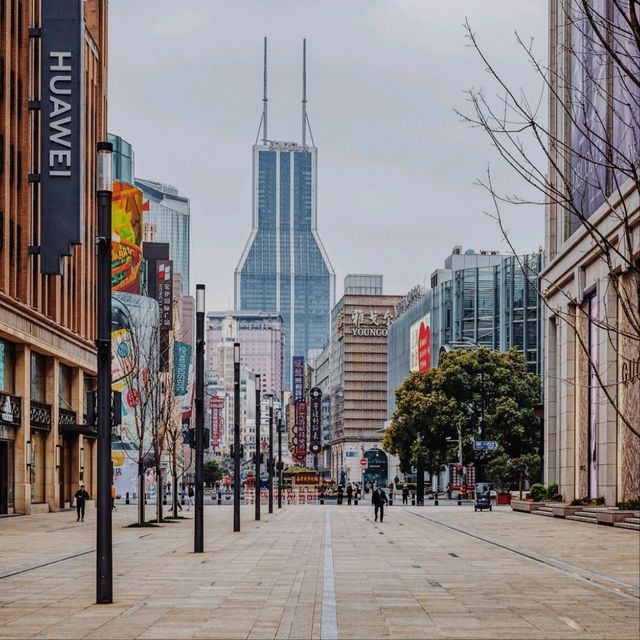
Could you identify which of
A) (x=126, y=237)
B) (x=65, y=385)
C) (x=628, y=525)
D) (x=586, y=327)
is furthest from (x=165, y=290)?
(x=628, y=525)

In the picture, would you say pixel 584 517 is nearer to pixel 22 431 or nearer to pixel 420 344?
pixel 22 431

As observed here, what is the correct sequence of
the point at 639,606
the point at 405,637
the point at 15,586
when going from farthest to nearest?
the point at 15,586
the point at 639,606
the point at 405,637

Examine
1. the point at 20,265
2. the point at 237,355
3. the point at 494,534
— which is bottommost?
the point at 494,534

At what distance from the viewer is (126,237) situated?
4126 inches

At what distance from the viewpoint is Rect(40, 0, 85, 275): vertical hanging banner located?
142 ft

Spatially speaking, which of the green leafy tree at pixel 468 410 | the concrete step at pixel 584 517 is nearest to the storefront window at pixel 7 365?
the concrete step at pixel 584 517

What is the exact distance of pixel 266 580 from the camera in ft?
74.4

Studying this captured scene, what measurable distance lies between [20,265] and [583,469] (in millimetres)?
27223

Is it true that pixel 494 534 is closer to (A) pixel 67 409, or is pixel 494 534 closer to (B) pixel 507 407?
(A) pixel 67 409

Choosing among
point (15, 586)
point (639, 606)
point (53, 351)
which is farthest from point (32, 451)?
point (639, 606)

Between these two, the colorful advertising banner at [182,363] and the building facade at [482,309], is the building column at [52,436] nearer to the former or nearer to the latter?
the colorful advertising banner at [182,363]

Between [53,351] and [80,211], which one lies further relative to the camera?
[53,351]

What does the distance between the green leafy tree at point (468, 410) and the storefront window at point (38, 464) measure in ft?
126

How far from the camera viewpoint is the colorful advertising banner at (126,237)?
10362 cm
